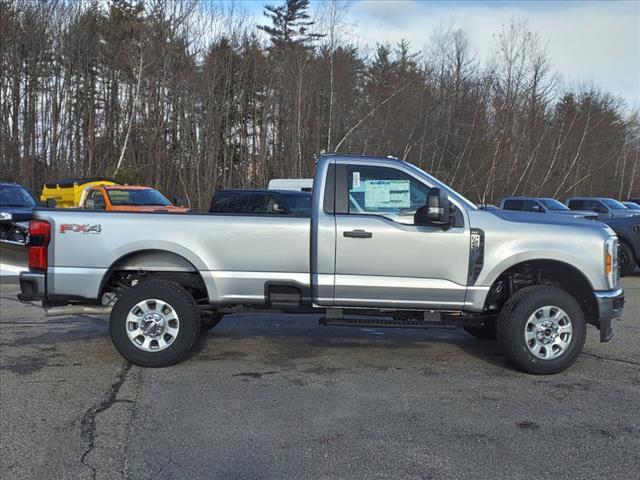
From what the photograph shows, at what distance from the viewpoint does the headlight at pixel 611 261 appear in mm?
5730

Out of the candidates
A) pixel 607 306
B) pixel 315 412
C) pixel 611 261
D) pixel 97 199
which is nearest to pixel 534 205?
pixel 97 199

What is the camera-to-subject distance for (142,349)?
19.1 feet

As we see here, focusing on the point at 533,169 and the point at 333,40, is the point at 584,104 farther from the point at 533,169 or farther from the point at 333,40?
the point at 333,40

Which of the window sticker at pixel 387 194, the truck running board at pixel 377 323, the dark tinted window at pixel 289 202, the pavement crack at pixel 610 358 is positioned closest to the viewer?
the truck running board at pixel 377 323

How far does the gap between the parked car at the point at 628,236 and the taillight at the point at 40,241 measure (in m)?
11.5

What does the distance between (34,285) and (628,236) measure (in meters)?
12.1

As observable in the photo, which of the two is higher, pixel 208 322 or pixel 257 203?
pixel 257 203

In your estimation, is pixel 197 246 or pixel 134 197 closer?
pixel 197 246

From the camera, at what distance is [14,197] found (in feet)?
46.3

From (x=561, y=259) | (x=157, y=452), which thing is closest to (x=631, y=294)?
(x=561, y=259)

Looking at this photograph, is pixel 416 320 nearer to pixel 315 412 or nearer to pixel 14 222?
pixel 315 412

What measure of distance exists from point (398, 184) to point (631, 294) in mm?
7561

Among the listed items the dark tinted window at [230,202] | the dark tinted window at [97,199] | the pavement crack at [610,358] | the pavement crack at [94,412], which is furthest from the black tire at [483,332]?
the dark tinted window at [97,199]

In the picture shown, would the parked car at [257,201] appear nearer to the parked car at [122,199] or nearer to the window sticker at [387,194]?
the parked car at [122,199]
